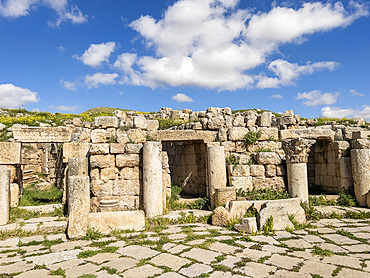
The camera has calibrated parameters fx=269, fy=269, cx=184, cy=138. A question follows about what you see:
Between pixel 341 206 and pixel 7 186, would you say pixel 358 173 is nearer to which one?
pixel 341 206

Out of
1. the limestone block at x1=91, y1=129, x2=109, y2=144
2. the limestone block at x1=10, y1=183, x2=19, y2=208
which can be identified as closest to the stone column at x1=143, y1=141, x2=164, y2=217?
the limestone block at x1=91, y1=129, x2=109, y2=144

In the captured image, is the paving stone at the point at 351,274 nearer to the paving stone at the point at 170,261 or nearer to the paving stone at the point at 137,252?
the paving stone at the point at 170,261

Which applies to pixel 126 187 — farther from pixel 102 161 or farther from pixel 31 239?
pixel 31 239

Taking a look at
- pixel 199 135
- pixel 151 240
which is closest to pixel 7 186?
pixel 151 240

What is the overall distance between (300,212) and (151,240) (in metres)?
4.37

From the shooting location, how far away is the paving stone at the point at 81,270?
4.71 meters

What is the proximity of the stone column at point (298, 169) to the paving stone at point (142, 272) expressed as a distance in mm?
6369

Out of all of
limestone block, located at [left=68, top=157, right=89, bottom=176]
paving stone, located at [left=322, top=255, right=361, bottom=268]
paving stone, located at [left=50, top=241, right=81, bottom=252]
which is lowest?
paving stone, located at [left=322, top=255, right=361, bottom=268]

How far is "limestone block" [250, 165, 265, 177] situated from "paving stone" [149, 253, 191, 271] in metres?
5.62

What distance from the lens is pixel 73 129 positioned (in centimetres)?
1134

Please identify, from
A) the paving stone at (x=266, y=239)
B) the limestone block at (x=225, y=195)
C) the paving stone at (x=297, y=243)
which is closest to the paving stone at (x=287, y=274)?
the paving stone at (x=297, y=243)

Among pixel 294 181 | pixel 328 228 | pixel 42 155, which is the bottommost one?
pixel 328 228

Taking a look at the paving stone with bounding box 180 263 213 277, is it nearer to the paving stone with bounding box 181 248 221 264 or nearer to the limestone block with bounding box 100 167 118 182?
the paving stone with bounding box 181 248 221 264

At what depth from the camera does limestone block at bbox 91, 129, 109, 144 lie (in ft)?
31.6
